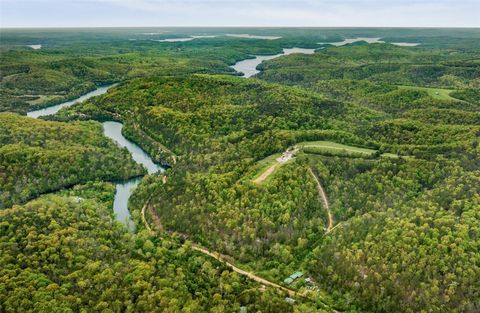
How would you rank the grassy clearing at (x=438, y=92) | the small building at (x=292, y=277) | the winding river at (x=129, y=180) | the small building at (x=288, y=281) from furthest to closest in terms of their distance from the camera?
the grassy clearing at (x=438, y=92) < the winding river at (x=129, y=180) < the small building at (x=292, y=277) < the small building at (x=288, y=281)

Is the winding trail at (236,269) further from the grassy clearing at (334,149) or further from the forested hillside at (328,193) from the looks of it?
the grassy clearing at (334,149)

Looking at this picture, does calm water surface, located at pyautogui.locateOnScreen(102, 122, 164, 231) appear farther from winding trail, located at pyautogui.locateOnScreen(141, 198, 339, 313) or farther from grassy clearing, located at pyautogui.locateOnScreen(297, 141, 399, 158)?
grassy clearing, located at pyautogui.locateOnScreen(297, 141, 399, 158)

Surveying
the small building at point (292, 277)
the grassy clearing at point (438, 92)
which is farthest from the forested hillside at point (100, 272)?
the grassy clearing at point (438, 92)

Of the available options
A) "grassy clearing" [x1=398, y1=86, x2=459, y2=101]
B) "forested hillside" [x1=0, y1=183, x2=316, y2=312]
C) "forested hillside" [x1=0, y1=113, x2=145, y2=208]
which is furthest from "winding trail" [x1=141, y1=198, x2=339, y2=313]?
"grassy clearing" [x1=398, y1=86, x2=459, y2=101]

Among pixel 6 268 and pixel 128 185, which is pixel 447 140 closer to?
pixel 128 185

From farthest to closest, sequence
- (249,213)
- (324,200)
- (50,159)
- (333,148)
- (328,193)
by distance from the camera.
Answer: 1. (333,148)
2. (50,159)
3. (328,193)
4. (324,200)
5. (249,213)

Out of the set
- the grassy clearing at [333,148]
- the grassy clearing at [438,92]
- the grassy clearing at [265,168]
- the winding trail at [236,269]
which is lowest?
the winding trail at [236,269]

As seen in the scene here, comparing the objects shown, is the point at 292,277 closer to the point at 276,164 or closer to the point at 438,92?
the point at 276,164

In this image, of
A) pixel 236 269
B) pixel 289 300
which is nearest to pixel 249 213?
pixel 236 269

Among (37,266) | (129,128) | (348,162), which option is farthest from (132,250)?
(129,128)

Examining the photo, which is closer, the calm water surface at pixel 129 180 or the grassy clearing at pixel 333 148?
the calm water surface at pixel 129 180

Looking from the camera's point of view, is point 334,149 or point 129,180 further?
point 129,180
